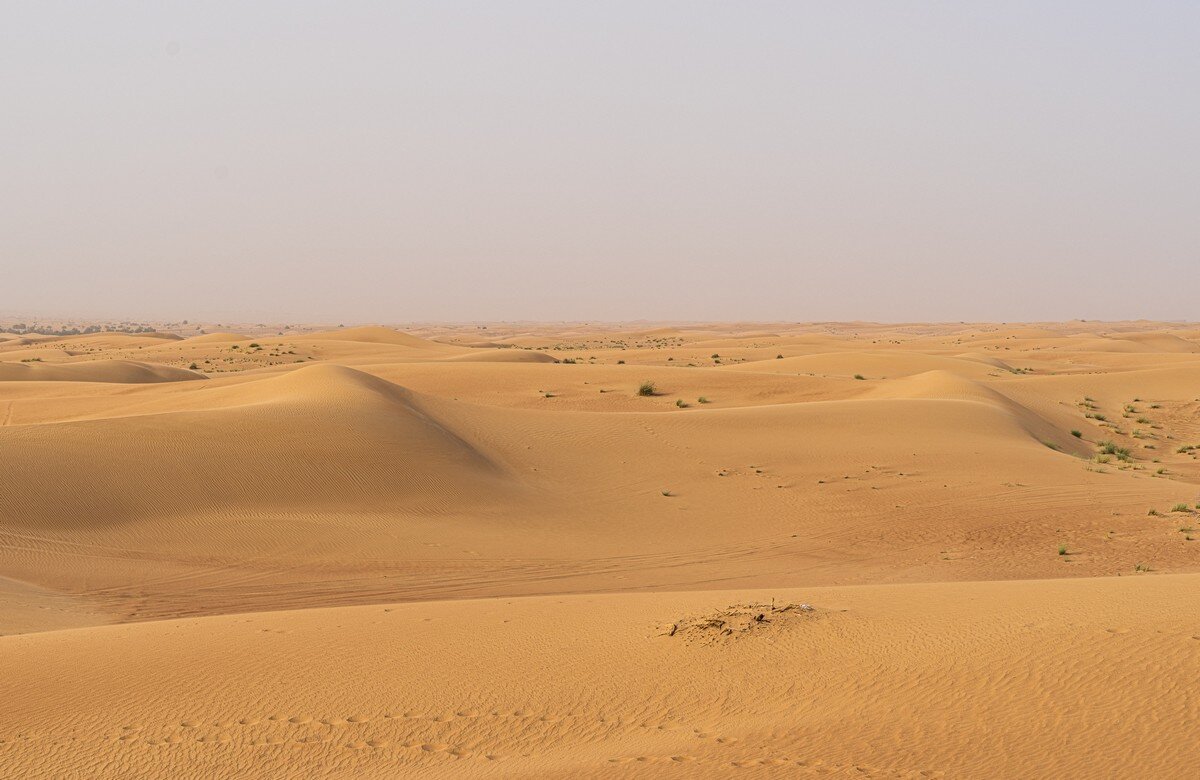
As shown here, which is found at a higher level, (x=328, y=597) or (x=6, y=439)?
(x=6, y=439)

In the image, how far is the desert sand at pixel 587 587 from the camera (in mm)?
6566

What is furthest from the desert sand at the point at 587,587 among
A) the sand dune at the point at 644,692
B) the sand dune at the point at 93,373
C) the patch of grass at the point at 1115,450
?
the sand dune at the point at 93,373

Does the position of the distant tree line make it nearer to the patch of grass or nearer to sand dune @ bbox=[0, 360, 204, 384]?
sand dune @ bbox=[0, 360, 204, 384]

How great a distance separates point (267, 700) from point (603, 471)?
15163 millimetres

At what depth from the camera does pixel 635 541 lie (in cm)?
1734

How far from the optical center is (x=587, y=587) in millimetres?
14141

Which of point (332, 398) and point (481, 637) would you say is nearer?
point (481, 637)

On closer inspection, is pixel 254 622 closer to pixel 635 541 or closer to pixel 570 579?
pixel 570 579

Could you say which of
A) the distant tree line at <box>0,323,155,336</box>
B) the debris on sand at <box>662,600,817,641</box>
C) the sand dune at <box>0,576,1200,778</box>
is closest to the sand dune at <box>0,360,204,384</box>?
the sand dune at <box>0,576,1200,778</box>

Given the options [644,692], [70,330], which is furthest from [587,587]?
[70,330]

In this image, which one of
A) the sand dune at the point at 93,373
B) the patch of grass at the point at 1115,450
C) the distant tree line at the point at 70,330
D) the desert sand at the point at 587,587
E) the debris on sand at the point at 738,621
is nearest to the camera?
the desert sand at the point at 587,587

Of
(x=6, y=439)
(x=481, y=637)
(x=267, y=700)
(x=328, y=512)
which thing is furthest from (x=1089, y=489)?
(x=6, y=439)

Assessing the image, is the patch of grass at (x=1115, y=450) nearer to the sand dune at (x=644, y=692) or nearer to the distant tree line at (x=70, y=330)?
the sand dune at (x=644, y=692)

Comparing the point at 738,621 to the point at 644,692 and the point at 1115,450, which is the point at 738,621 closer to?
the point at 644,692
